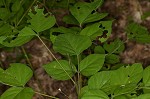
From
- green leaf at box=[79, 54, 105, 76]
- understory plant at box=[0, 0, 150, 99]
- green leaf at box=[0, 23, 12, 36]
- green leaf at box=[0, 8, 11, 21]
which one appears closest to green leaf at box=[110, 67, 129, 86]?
understory plant at box=[0, 0, 150, 99]

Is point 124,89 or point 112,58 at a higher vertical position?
point 124,89

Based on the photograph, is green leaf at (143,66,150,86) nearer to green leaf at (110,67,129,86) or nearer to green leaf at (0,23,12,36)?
green leaf at (110,67,129,86)

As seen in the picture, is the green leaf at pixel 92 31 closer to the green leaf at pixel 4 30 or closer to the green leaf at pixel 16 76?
the green leaf at pixel 16 76

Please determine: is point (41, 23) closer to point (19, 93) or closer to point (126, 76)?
point (19, 93)

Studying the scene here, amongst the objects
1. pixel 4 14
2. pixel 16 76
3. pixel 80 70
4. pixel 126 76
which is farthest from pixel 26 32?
pixel 126 76

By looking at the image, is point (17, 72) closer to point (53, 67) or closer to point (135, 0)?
point (53, 67)

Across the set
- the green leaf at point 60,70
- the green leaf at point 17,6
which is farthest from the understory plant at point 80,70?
the green leaf at point 17,6

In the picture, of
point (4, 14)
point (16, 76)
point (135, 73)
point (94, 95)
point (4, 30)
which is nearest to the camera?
point (94, 95)

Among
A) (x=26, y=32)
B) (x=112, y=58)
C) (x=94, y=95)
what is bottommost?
(x=112, y=58)
